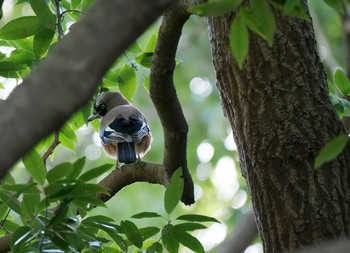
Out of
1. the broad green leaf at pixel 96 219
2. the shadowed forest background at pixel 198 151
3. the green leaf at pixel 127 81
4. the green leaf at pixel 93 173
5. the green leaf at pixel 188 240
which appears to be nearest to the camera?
the green leaf at pixel 93 173

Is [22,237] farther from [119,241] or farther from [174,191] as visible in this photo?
[174,191]

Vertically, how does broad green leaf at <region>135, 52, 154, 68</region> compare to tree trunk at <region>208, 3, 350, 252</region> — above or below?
above

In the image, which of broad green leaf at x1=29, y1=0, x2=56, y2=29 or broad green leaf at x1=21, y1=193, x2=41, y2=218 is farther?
broad green leaf at x1=29, y1=0, x2=56, y2=29

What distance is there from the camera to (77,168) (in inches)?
90.2

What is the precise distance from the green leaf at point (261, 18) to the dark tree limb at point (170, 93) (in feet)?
2.60

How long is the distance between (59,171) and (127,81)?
51.3 inches

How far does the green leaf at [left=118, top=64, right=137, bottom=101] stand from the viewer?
11.4 ft

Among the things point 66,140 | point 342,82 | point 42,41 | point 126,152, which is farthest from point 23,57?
point 126,152

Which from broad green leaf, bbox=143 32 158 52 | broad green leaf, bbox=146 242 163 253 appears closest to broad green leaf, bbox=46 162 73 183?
broad green leaf, bbox=146 242 163 253

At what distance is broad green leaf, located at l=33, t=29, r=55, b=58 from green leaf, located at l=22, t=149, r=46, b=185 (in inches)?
29.1

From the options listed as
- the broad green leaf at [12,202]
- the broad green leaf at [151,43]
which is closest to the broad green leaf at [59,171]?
the broad green leaf at [12,202]

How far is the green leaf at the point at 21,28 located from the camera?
2939 mm

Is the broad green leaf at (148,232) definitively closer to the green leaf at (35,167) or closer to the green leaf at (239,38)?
the green leaf at (35,167)

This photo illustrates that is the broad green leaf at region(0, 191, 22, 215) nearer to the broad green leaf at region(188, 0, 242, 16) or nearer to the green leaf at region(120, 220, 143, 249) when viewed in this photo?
the green leaf at region(120, 220, 143, 249)
